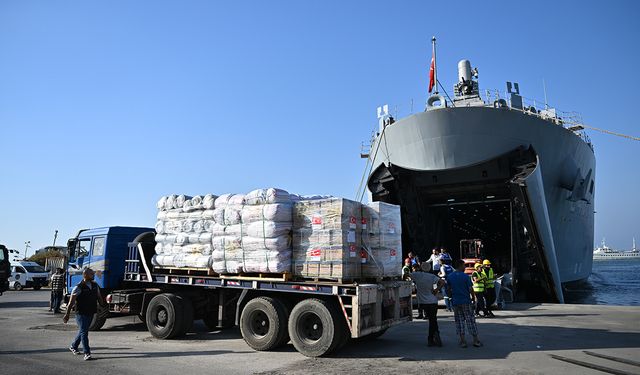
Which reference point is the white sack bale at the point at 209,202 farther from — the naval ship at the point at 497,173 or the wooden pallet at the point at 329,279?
the naval ship at the point at 497,173

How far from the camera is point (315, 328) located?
7715 mm

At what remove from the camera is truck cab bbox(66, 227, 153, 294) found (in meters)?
11.1

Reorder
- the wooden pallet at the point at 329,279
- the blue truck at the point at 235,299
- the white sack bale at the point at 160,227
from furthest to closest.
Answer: the white sack bale at the point at 160,227
the wooden pallet at the point at 329,279
the blue truck at the point at 235,299

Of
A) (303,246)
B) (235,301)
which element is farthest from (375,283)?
(235,301)

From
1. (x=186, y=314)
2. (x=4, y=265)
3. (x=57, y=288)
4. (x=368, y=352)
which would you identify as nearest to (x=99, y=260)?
(x=186, y=314)

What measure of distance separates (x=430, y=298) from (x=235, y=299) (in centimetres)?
402

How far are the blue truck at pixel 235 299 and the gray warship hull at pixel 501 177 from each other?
10.1 meters

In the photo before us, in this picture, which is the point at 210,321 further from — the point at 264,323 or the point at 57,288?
the point at 57,288

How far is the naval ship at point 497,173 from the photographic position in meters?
17.3

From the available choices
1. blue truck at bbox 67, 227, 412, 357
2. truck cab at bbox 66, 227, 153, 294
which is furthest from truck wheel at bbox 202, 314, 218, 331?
truck cab at bbox 66, 227, 153, 294

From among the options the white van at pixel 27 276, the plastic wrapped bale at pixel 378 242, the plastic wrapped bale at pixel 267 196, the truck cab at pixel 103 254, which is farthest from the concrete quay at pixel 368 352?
the white van at pixel 27 276

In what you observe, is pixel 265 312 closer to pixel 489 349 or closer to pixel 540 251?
pixel 489 349

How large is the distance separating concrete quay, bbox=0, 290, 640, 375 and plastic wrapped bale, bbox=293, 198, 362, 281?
150 centimetres

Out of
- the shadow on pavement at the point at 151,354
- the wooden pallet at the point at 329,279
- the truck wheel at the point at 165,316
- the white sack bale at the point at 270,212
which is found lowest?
the shadow on pavement at the point at 151,354
